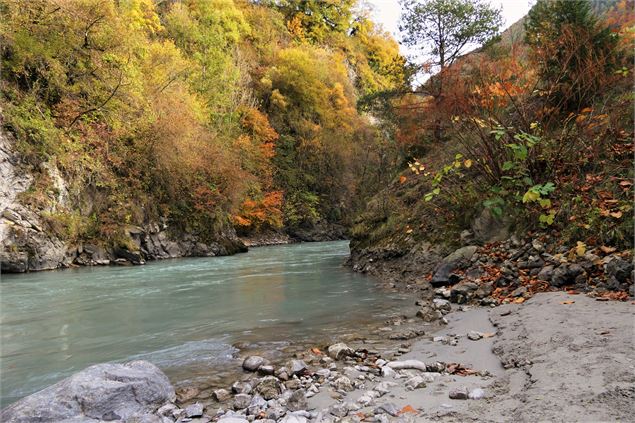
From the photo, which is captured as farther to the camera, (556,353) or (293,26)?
(293,26)

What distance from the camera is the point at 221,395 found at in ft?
10.5

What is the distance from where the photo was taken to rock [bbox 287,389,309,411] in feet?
9.55

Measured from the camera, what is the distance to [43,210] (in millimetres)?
12453

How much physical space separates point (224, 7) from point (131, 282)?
2666cm

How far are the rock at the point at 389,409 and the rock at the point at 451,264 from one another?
4.60 m

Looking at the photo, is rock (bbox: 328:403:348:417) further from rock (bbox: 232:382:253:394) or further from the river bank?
rock (bbox: 232:382:253:394)

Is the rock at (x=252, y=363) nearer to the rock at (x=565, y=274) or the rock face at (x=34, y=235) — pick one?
the rock at (x=565, y=274)

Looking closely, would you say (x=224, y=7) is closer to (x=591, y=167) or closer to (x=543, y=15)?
(x=543, y=15)

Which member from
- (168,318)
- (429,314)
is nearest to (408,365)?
(429,314)

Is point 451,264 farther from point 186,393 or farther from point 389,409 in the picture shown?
point 186,393

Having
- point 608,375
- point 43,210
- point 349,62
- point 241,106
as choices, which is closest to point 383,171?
point 241,106

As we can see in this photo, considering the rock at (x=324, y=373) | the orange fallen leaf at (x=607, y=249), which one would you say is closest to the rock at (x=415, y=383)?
the rock at (x=324, y=373)

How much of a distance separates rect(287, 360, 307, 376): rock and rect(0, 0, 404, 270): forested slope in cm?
1101

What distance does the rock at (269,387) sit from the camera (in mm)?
3115
